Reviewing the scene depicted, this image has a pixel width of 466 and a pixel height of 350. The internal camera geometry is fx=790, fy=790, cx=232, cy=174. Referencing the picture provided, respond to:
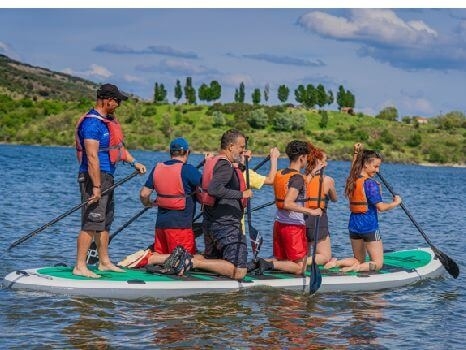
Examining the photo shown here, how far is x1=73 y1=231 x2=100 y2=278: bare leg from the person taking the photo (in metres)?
9.77

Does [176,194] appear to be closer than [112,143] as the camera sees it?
No

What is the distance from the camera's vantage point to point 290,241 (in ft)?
34.8

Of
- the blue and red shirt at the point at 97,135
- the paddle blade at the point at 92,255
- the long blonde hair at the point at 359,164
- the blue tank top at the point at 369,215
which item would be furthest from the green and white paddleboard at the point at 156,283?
the blue and red shirt at the point at 97,135

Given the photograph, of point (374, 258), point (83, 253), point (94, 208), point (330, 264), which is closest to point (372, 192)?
Result: point (374, 258)

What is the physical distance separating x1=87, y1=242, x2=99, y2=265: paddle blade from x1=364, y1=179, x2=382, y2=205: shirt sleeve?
3.84 meters

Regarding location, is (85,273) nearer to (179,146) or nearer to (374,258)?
(179,146)

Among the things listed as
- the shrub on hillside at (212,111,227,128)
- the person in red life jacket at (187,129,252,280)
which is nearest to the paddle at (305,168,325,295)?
the person in red life jacket at (187,129,252,280)

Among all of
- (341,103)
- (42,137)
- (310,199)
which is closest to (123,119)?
(42,137)

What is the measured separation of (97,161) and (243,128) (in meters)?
90.4

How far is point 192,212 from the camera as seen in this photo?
10.1 m

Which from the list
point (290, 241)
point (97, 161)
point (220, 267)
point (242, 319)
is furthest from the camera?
point (290, 241)

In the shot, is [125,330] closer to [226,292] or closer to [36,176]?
[226,292]

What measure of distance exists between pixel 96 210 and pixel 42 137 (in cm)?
8719

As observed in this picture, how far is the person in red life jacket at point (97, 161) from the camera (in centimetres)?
956
